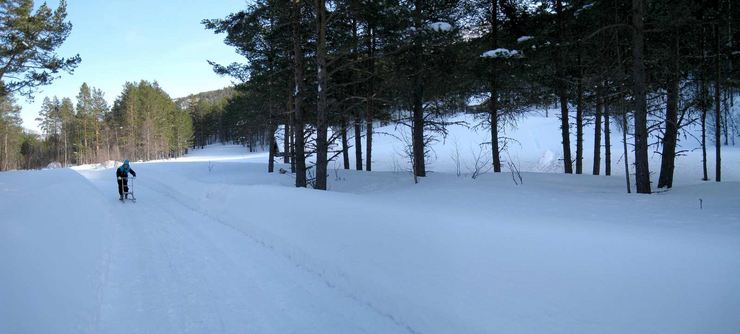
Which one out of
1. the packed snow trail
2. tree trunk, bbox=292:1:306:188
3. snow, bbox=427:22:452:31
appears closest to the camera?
the packed snow trail

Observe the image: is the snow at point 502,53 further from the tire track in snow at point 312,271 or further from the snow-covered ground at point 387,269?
the tire track in snow at point 312,271

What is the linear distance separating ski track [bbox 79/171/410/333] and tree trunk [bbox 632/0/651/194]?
877 centimetres

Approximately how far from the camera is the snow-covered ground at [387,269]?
3.53 m

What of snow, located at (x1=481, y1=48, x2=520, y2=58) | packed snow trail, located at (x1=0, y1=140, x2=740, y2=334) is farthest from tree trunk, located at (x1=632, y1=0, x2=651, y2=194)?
snow, located at (x1=481, y1=48, x2=520, y2=58)

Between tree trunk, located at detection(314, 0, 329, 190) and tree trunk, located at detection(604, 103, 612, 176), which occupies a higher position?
tree trunk, located at detection(314, 0, 329, 190)

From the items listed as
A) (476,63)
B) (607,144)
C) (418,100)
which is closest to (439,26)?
(476,63)

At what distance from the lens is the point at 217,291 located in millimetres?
4977

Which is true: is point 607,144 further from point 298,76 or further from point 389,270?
point 389,270

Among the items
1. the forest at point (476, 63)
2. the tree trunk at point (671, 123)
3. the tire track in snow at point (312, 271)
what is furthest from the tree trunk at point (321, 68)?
the tree trunk at point (671, 123)

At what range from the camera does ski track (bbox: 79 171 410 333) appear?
415 cm

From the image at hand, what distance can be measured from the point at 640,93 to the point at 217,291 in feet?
34.0

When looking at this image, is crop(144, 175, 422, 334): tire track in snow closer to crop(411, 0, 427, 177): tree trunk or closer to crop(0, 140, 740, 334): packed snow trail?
crop(0, 140, 740, 334): packed snow trail

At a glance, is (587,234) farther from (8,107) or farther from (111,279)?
(8,107)

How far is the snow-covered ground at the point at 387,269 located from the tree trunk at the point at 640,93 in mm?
856
